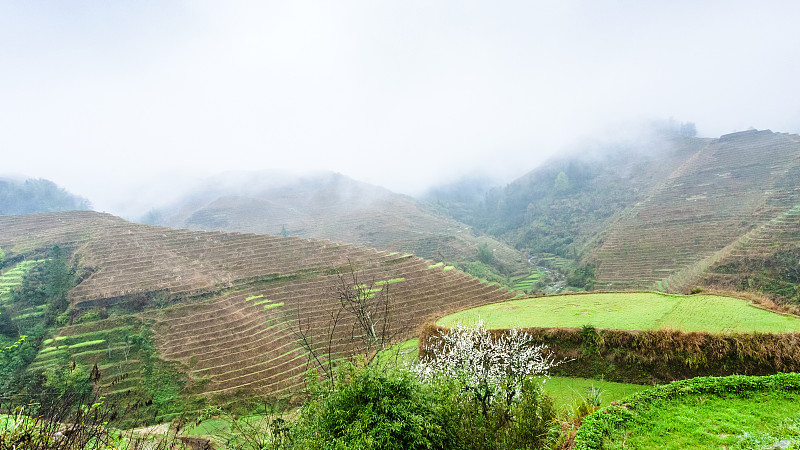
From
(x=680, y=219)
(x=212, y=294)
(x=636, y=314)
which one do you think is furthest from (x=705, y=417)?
(x=680, y=219)

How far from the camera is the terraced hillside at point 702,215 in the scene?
5122cm

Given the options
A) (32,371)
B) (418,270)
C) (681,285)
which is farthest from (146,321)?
(681,285)

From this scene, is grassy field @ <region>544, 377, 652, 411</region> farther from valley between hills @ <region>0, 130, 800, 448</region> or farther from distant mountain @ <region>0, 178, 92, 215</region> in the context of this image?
distant mountain @ <region>0, 178, 92, 215</region>

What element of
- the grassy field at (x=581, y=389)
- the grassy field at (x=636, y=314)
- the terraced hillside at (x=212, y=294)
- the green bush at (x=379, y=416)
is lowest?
the terraced hillside at (x=212, y=294)

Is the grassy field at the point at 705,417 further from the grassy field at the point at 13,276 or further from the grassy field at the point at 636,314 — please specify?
the grassy field at the point at 13,276

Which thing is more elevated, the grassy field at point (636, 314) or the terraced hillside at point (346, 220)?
the grassy field at point (636, 314)

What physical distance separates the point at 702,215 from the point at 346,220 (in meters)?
96.1

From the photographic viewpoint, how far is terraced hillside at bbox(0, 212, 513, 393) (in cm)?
3312

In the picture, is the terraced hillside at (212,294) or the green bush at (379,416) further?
the terraced hillside at (212,294)

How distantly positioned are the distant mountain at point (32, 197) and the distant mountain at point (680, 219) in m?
162

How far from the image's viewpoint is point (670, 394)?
26.9ft

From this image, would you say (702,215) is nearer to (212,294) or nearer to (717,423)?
(717,423)

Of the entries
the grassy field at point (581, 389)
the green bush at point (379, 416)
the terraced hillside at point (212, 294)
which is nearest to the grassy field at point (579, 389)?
the grassy field at point (581, 389)

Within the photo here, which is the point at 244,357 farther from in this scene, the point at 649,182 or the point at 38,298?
the point at 649,182
